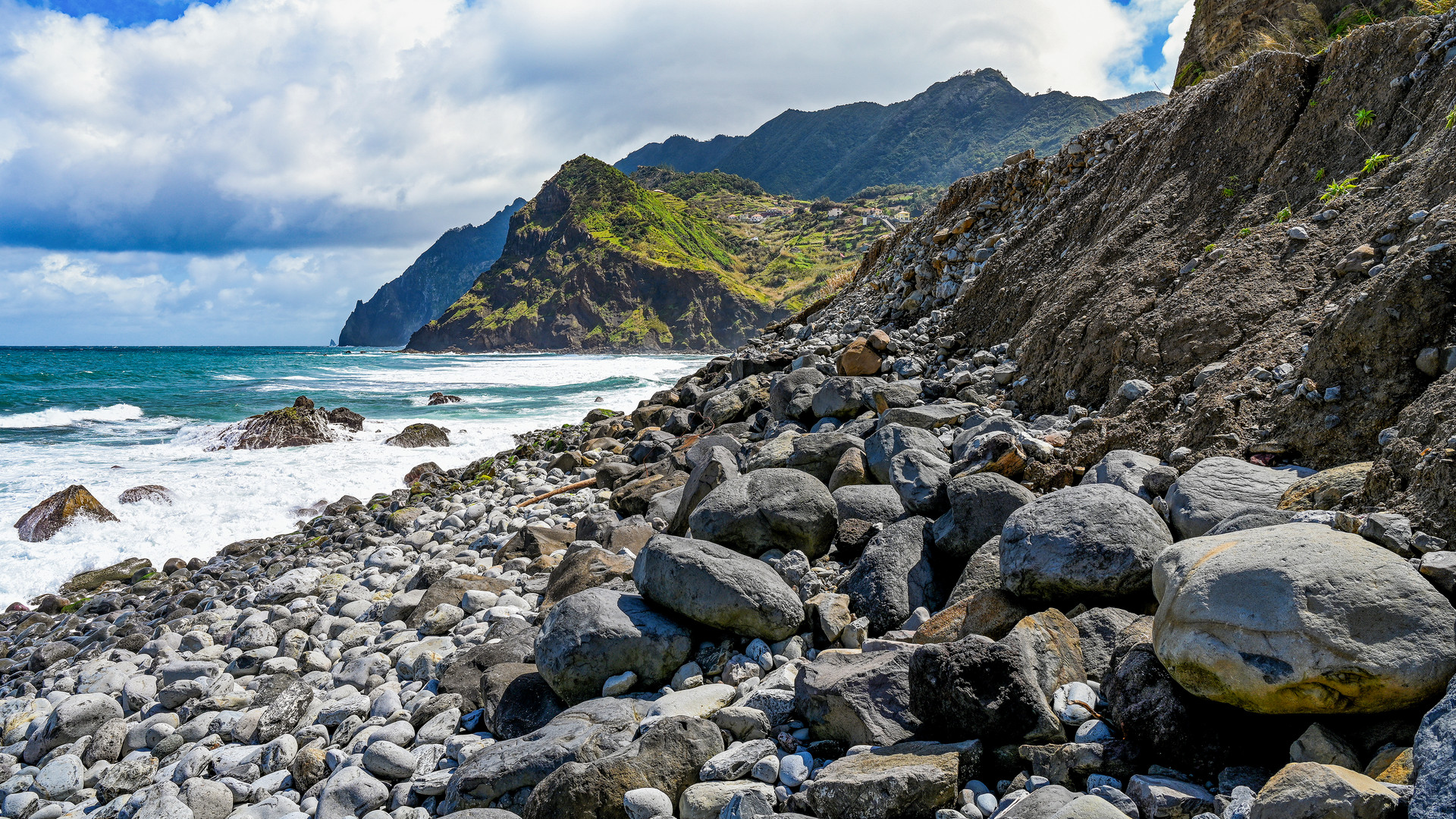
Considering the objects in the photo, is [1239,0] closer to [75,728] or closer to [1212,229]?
[1212,229]

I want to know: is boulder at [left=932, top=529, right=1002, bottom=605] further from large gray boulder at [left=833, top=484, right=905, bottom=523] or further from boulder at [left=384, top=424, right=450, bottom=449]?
boulder at [left=384, top=424, right=450, bottom=449]

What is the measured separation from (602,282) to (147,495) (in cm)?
10341

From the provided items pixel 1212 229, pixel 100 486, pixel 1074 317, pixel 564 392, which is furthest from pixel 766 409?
pixel 564 392

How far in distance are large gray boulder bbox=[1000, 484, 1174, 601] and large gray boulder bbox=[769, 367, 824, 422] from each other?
15.7 ft

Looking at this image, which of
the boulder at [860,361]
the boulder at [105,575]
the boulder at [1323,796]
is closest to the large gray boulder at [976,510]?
the boulder at [1323,796]

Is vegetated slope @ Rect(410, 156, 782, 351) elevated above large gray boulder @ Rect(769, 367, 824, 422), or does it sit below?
above

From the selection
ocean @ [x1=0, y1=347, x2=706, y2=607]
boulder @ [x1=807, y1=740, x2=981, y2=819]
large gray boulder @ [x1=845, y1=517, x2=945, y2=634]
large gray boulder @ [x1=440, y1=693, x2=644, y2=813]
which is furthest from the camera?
ocean @ [x1=0, y1=347, x2=706, y2=607]

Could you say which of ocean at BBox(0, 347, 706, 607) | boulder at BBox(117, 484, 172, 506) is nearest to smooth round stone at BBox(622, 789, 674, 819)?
ocean at BBox(0, 347, 706, 607)

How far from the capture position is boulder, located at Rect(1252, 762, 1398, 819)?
5.79ft

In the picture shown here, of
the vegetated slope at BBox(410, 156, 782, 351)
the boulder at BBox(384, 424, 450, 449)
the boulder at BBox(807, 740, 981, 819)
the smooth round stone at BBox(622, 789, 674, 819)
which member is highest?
the vegetated slope at BBox(410, 156, 782, 351)

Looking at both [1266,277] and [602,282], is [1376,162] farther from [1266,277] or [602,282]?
[602,282]

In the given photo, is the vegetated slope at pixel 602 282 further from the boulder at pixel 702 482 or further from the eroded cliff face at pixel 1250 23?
the boulder at pixel 702 482

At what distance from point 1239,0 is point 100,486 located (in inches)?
824

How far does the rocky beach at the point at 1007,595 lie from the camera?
233 cm
